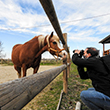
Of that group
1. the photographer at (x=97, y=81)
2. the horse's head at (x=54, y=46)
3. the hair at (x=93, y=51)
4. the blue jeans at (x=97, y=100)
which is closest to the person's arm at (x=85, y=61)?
the photographer at (x=97, y=81)

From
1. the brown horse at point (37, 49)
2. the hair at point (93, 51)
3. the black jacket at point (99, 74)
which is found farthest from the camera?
the brown horse at point (37, 49)

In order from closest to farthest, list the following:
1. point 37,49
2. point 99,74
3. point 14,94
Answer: point 14,94
point 99,74
point 37,49

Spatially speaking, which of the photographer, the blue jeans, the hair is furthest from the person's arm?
the blue jeans

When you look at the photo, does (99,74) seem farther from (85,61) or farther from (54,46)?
(54,46)

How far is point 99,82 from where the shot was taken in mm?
1344

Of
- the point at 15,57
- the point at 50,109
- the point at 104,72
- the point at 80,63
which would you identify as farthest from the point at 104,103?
the point at 15,57

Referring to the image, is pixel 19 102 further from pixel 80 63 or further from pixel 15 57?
pixel 15 57

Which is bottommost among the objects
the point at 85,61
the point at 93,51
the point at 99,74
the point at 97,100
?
the point at 97,100

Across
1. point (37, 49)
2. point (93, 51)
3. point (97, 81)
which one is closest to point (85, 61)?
point (93, 51)

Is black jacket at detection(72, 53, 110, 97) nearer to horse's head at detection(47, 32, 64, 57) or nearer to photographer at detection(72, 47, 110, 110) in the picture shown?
photographer at detection(72, 47, 110, 110)

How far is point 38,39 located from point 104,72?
1.82 meters

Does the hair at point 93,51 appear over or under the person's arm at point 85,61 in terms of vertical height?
over

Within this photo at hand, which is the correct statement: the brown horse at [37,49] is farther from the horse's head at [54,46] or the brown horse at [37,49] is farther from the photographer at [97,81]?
the photographer at [97,81]

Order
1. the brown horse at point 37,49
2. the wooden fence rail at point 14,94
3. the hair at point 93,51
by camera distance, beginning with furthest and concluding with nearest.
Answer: the brown horse at point 37,49 < the hair at point 93,51 < the wooden fence rail at point 14,94
